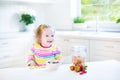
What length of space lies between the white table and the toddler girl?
7 centimetres

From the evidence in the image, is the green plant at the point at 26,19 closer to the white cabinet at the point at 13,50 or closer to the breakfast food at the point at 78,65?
the white cabinet at the point at 13,50

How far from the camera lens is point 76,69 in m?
1.59

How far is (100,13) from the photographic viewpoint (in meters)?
3.93

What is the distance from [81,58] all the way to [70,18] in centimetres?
250

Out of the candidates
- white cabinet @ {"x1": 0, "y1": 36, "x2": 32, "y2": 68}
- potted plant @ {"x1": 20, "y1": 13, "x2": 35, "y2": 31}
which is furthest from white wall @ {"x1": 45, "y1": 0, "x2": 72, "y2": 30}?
white cabinet @ {"x1": 0, "y1": 36, "x2": 32, "y2": 68}

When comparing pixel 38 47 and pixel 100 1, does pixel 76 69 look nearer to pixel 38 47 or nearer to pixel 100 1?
pixel 38 47

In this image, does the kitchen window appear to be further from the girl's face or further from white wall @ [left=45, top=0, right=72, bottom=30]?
the girl's face

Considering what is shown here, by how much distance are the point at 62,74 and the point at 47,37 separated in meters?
0.28

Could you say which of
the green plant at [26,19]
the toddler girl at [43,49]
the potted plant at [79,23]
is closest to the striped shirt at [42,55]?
the toddler girl at [43,49]

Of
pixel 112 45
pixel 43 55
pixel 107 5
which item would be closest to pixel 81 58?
pixel 43 55

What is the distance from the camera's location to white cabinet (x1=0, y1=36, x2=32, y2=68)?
3148mm

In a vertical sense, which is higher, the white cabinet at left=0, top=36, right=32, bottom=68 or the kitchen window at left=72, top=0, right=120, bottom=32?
the kitchen window at left=72, top=0, right=120, bottom=32

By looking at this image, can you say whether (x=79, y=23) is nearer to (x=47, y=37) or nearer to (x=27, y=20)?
(x=27, y=20)

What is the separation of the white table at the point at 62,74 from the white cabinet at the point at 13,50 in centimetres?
153
